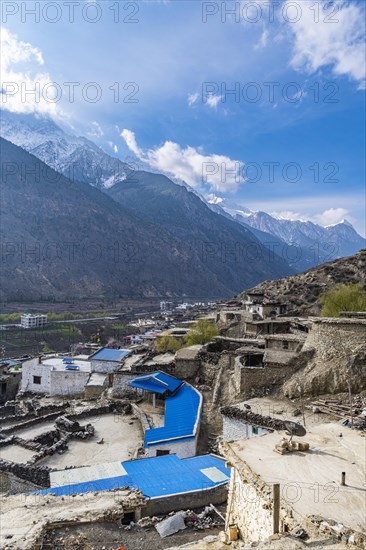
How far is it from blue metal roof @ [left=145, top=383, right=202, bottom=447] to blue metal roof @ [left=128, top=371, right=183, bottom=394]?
1.45 ft

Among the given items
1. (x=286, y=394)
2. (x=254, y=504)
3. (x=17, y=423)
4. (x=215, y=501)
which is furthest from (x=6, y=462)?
(x=254, y=504)

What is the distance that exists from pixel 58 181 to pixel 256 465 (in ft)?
647

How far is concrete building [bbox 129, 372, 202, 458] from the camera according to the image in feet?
53.5

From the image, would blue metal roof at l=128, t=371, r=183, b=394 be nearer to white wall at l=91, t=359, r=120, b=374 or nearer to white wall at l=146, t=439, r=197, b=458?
white wall at l=146, t=439, r=197, b=458

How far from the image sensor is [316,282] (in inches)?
2260

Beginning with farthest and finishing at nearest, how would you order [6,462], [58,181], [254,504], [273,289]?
[58,181]
[273,289]
[6,462]
[254,504]

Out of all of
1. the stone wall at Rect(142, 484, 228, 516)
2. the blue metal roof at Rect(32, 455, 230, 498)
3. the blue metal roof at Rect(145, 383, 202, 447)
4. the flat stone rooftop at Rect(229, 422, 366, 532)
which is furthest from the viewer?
the blue metal roof at Rect(145, 383, 202, 447)

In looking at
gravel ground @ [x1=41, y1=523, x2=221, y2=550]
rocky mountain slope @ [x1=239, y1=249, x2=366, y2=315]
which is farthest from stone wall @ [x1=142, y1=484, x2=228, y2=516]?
rocky mountain slope @ [x1=239, y1=249, x2=366, y2=315]

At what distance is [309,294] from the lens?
53.5 meters

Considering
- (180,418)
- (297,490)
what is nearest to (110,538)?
(297,490)

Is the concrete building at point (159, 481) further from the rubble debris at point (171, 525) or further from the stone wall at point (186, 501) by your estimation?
the rubble debris at point (171, 525)

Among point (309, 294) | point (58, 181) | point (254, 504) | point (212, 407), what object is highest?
point (58, 181)

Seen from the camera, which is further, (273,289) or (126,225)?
(126,225)

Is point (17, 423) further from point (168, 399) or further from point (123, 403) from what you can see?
point (168, 399)
